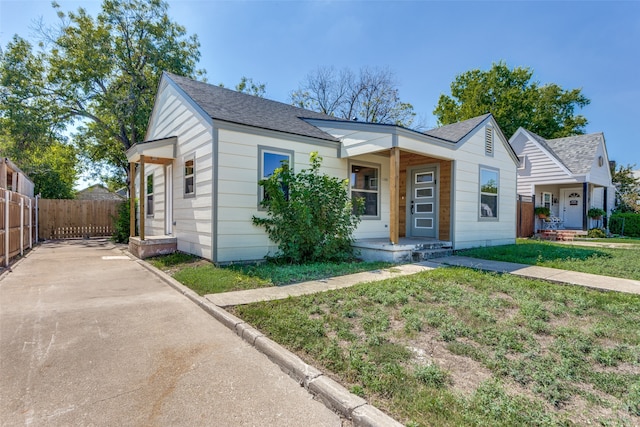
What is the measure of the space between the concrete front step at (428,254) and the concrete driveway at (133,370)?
5.37m

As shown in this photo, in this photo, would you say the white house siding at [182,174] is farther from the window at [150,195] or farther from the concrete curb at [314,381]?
the concrete curb at [314,381]

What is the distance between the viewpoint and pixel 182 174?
8.71 m

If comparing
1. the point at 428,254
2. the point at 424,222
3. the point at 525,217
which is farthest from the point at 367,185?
the point at 525,217

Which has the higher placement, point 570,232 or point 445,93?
point 445,93

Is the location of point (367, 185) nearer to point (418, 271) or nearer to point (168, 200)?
point (418, 271)

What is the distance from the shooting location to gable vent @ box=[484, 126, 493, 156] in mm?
10148

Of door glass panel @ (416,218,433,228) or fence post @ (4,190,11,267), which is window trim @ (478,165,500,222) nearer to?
door glass panel @ (416,218,433,228)

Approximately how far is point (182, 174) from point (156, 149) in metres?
1.05

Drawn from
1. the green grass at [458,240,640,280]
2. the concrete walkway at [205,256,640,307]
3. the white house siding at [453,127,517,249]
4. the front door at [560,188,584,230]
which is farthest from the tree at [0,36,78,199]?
the front door at [560,188,584,230]

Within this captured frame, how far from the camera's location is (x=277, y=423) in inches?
82.7

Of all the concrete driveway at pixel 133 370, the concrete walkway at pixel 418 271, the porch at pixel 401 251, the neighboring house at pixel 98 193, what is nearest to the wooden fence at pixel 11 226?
the concrete driveway at pixel 133 370

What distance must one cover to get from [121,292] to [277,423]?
4577 mm

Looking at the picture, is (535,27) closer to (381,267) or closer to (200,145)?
(381,267)

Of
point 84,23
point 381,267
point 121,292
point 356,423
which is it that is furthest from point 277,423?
point 84,23
